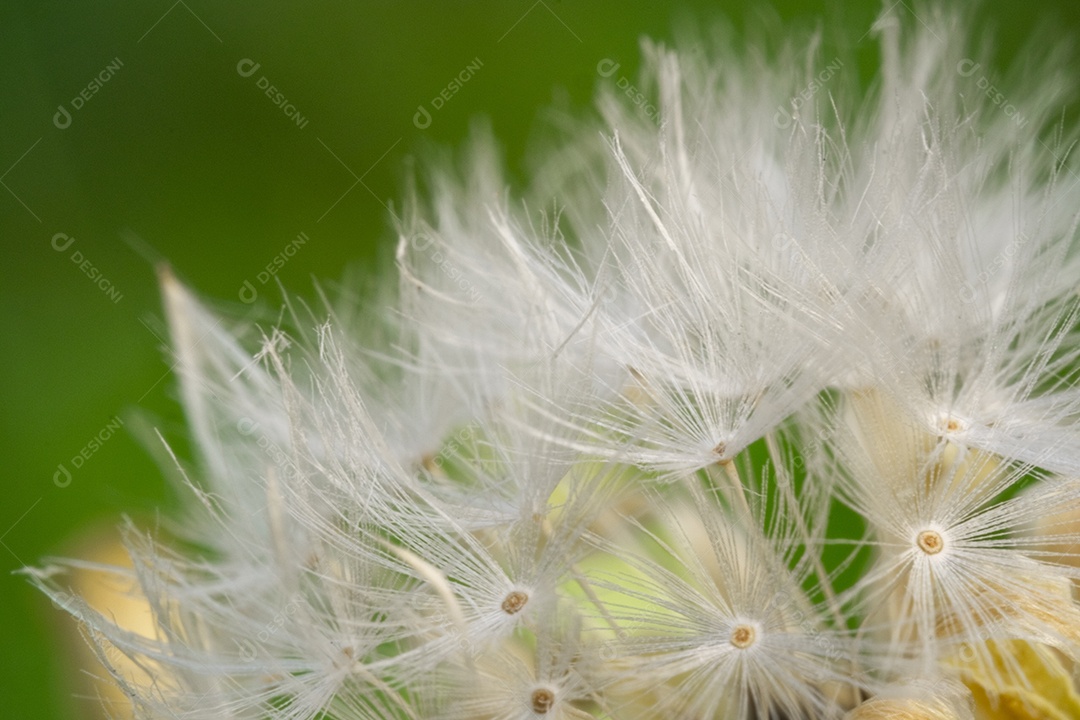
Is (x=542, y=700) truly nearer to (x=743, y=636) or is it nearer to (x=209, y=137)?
(x=743, y=636)

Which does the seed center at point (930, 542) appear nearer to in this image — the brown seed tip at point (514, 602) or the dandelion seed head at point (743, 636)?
the dandelion seed head at point (743, 636)

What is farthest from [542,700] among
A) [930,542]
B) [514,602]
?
[930,542]

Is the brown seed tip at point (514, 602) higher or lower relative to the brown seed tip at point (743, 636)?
Result: higher

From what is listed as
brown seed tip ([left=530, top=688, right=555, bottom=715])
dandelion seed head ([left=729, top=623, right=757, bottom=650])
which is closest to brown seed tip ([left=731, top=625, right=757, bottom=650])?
dandelion seed head ([left=729, top=623, right=757, bottom=650])

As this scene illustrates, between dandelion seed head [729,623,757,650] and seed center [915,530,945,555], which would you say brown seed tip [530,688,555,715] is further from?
seed center [915,530,945,555]

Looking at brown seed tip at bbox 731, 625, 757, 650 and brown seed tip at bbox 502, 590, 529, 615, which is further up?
brown seed tip at bbox 502, 590, 529, 615

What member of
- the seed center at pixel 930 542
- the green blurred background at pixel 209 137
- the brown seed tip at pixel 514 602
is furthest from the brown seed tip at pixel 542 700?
the green blurred background at pixel 209 137

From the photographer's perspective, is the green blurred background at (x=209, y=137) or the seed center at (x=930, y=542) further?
the green blurred background at (x=209, y=137)
